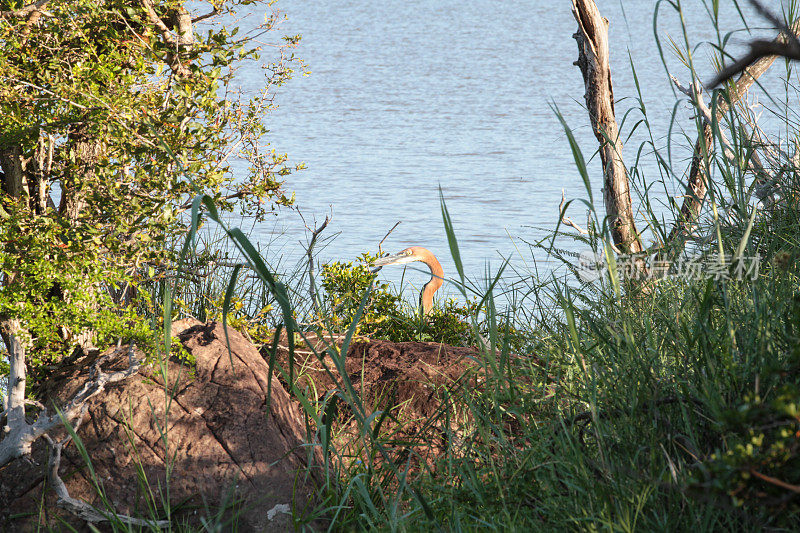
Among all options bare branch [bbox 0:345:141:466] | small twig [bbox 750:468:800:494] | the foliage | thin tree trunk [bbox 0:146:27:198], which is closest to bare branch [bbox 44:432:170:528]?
bare branch [bbox 0:345:141:466]

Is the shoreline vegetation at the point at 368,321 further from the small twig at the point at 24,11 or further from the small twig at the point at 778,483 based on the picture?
the small twig at the point at 778,483

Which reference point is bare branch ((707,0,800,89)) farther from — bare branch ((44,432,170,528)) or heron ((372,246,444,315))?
heron ((372,246,444,315))

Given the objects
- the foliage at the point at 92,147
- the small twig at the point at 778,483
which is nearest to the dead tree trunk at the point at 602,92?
the foliage at the point at 92,147

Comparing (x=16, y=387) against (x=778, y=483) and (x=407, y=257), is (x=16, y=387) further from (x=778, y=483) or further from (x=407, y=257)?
(x=407, y=257)

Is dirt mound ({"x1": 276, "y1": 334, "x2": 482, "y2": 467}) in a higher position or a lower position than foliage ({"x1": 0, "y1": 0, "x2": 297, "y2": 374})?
lower

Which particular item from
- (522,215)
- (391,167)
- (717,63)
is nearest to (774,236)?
(717,63)

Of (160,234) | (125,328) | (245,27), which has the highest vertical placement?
(245,27)

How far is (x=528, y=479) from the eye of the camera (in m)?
2.36

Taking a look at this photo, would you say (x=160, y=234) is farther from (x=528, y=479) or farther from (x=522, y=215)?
(x=522, y=215)

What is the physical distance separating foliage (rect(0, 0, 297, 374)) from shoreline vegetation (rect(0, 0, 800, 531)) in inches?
0.5

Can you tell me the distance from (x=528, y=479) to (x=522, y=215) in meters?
6.26

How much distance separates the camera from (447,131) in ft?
42.3

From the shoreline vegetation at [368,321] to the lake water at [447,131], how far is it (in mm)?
545

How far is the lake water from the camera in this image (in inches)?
313
